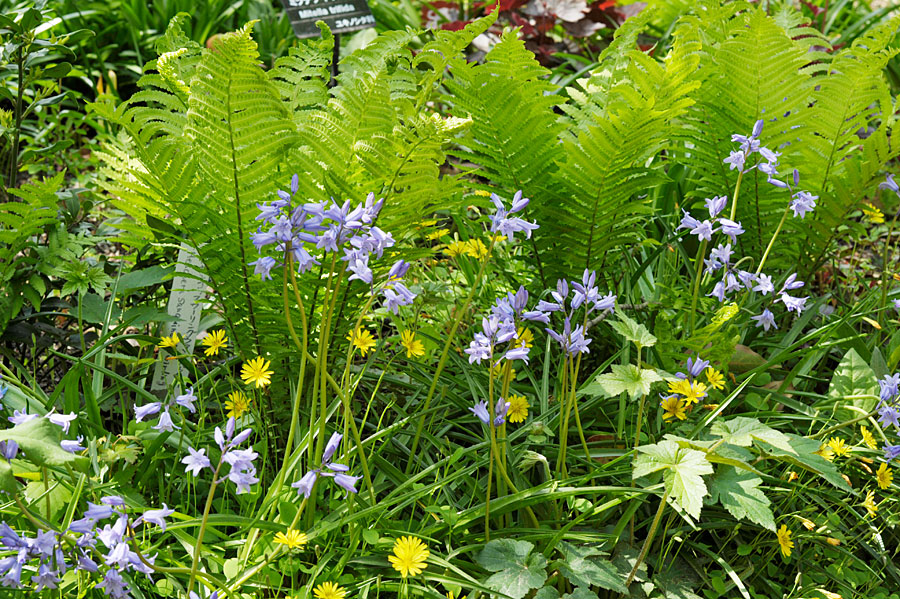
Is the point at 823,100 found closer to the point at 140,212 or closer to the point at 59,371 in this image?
the point at 140,212

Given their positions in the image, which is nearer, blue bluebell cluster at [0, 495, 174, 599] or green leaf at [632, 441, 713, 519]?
blue bluebell cluster at [0, 495, 174, 599]

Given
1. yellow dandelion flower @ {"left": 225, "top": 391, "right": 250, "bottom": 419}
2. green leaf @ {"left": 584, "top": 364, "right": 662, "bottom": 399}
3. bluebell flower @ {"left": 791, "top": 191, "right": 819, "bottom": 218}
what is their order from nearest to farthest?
green leaf @ {"left": 584, "top": 364, "right": 662, "bottom": 399}
yellow dandelion flower @ {"left": 225, "top": 391, "right": 250, "bottom": 419}
bluebell flower @ {"left": 791, "top": 191, "right": 819, "bottom": 218}

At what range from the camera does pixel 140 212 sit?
1.85m

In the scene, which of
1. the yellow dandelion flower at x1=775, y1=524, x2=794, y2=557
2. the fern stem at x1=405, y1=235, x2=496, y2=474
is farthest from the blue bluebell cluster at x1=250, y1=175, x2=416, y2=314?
the yellow dandelion flower at x1=775, y1=524, x2=794, y2=557

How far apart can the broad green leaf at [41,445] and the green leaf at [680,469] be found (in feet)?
2.76

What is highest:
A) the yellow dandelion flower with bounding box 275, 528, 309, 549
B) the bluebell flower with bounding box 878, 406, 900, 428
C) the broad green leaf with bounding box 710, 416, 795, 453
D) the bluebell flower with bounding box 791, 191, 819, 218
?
the bluebell flower with bounding box 791, 191, 819, 218

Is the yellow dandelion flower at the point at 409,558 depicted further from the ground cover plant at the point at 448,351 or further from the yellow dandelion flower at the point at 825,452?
the yellow dandelion flower at the point at 825,452

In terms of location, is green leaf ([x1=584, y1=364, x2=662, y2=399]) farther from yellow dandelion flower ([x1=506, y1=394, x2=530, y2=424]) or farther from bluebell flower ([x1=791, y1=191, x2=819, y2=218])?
bluebell flower ([x1=791, y1=191, x2=819, y2=218])

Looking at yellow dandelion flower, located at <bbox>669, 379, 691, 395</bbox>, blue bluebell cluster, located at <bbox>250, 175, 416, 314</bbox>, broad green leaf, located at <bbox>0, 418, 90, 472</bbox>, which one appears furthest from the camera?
yellow dandelion flower, located at <bbox>669, 379, 691, 395</bbox>

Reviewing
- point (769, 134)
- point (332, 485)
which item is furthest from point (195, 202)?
point (769, 134)

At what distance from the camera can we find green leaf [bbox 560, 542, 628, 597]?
138cm

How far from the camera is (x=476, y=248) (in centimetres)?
210

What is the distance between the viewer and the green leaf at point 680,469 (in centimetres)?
124

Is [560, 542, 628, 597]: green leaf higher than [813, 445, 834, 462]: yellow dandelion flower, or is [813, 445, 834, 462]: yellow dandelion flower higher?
[813, 445, 834, 462]: yellow dandelion flower
